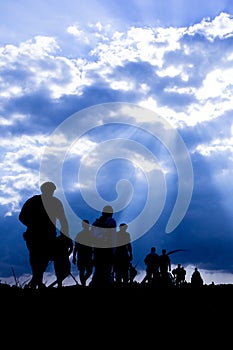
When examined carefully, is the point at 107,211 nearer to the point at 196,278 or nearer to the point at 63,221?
the point at 63,221

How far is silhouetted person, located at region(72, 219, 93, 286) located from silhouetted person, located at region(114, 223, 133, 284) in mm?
738

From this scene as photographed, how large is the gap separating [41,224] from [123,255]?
4480 mm

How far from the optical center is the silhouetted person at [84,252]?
1283cm

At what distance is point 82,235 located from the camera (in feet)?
42.6

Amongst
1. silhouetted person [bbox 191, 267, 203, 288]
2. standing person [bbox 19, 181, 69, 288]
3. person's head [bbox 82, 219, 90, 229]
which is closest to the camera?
standing person [bbox 19, 181, 69, 288]

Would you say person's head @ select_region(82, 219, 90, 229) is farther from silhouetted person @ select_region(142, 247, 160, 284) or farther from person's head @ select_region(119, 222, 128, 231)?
silhouetted person @ select_region(142, 247, 160, 284)

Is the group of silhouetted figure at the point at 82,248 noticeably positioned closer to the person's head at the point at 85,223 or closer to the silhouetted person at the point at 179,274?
the person's head at the point at 85,223

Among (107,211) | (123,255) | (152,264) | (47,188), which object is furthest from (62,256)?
(152,264)

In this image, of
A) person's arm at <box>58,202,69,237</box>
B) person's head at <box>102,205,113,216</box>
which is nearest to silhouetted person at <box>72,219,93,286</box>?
person's head at <box>102,205,113,216</box>

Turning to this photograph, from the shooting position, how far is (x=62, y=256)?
37.1 feet

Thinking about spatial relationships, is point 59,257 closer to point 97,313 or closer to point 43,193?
point 43,193

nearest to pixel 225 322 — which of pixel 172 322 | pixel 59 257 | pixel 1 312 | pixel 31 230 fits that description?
pixel 172 322

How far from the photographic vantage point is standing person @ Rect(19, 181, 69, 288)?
987cm

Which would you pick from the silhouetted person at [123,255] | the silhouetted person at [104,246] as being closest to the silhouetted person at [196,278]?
the silhouetted person at [123,255]
